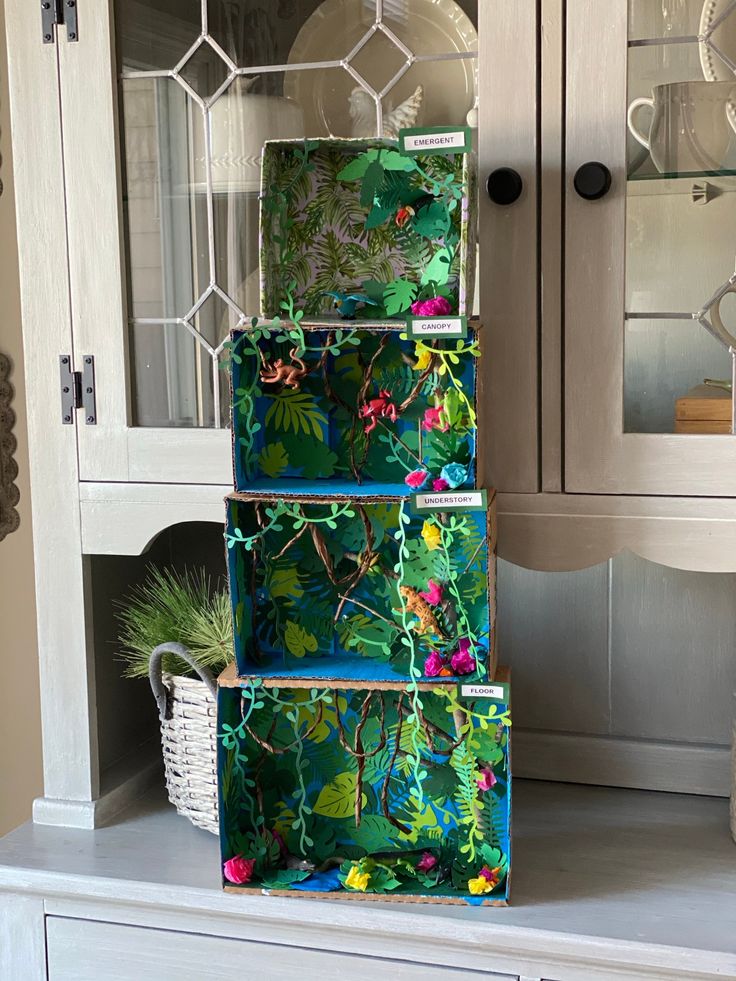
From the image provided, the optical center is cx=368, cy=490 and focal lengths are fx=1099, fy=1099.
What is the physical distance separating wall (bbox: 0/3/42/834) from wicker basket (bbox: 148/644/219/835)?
2.43 ft

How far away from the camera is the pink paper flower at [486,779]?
1230mm

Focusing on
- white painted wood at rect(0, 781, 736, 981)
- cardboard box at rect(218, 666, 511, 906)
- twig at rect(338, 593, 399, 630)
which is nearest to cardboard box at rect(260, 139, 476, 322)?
twig at rect(338, 593, 399, 630)

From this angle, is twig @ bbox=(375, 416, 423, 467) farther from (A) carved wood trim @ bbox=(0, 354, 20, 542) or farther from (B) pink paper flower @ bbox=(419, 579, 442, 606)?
(A) carved wood trim @ bbox=(0, 354, 20, 542)

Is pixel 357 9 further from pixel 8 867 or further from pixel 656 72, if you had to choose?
pixel 8 867

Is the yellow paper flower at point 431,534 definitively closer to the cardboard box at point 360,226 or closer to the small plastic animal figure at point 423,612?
the small plastic animal figure at point 423,612

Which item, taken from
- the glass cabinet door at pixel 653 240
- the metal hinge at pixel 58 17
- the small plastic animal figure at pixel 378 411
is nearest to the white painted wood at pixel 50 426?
the metal hinge at pixel 58 17

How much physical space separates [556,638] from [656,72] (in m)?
0.80

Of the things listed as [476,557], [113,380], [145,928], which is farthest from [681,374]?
[145,928]

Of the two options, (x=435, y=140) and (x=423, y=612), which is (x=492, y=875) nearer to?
(x=423, y=612)

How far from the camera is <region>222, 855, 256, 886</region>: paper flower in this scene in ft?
4.08

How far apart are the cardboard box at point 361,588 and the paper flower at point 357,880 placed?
215mm

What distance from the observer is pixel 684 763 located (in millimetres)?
1560

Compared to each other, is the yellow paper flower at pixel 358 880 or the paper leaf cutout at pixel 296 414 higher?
the paper leaf cutout at pixel 296 414

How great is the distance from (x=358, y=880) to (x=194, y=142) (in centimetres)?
88
